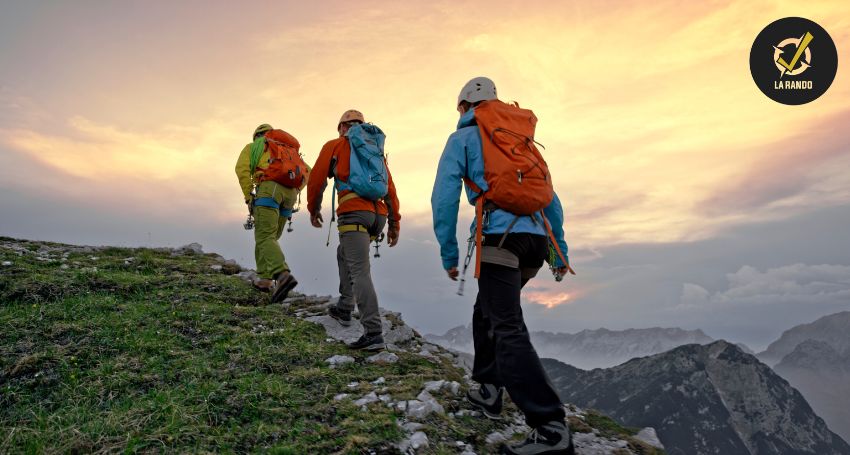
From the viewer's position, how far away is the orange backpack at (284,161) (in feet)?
32.4

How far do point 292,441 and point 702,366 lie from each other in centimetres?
21936

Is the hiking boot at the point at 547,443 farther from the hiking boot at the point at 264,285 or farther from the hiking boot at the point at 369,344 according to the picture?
the hiking boot at the point at 264,285

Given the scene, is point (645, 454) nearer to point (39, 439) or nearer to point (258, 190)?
point (39, 439)

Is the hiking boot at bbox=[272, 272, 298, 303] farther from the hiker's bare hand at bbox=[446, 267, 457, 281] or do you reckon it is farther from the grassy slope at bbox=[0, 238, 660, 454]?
the hiker's bare hand at bbox=[446, 267, 457, 281]

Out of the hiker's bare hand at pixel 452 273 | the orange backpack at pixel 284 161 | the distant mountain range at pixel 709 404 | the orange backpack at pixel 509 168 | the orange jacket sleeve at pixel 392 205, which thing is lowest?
the distant mountain range at pixel 709 404

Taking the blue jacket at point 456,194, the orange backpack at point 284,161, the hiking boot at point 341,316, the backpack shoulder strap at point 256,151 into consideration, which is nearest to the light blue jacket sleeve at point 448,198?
the blue jacket at point 456,194

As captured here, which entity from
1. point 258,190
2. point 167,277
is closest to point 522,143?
point 258,190

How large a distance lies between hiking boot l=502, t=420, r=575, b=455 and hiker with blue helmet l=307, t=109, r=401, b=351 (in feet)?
11.9

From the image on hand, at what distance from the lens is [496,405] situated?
18.0ft

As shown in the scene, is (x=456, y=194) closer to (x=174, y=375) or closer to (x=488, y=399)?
(x=488, y=399)

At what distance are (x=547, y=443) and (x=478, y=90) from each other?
12.0 ft

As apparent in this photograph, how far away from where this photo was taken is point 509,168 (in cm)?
465

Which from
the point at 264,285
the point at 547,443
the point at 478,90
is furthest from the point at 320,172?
the point at 547,443

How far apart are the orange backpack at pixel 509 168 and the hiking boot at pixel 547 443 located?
5.25 feet
